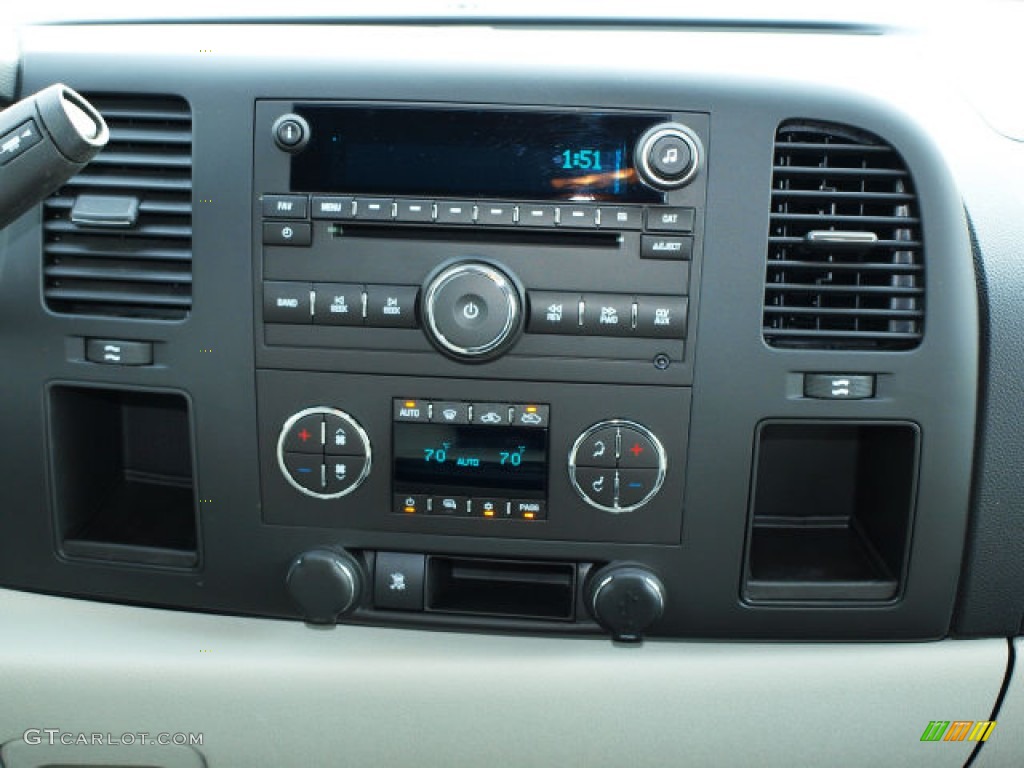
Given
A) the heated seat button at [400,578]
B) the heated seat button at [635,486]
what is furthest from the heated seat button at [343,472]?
the heated seat button at [635,486]

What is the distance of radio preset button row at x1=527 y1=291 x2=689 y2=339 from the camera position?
1132 mm

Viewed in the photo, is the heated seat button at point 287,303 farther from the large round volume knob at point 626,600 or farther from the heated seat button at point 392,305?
the large round volume knob at point 626,600

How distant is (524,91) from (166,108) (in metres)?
0.45

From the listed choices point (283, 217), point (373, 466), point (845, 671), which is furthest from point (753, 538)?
point (283, 217)

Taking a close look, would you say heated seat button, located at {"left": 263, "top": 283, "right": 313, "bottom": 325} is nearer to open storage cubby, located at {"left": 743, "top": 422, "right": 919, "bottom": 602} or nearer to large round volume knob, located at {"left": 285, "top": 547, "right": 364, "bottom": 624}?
large round volume knob, located at {"left": 285, "top": 547, "right": 364, "bottom": 624}

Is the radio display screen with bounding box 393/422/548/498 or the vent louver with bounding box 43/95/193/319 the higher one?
the vent louver with bounding box 43/95/193/319

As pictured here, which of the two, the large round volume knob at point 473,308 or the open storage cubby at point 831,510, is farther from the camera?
the open storage cubby at point 831,510

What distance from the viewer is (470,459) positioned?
47.1 inches

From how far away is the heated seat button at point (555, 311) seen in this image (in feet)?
3.71

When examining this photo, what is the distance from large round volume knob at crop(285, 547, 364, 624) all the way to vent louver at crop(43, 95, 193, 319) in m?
0.35

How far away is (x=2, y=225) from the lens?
105 cm

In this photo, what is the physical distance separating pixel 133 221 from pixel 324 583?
50 centimetres

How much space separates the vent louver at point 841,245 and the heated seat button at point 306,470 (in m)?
0.58

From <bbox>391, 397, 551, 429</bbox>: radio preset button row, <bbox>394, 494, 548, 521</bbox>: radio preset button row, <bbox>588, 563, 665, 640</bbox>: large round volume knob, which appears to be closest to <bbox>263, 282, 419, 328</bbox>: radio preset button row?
<bbox>391, 397, 551, 429</bbox>: radio preset button row
